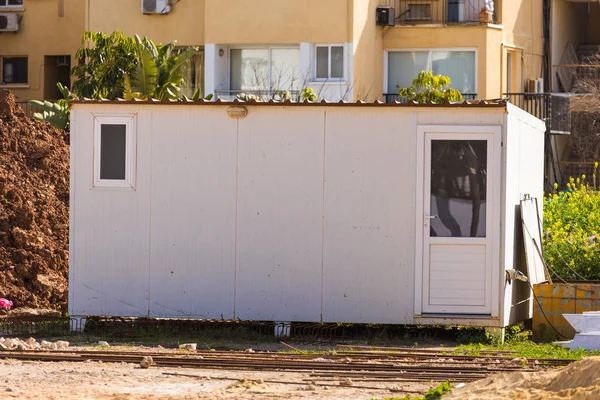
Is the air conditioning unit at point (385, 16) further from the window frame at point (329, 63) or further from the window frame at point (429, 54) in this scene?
the window frame at point (329, 63)

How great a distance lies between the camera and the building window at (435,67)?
33.3 metres

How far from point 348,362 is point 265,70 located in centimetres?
2078

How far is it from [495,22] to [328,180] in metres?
20.7

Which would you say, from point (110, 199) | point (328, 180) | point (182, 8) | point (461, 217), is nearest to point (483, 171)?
point (461, 217)

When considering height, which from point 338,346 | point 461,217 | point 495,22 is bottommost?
point 338,346

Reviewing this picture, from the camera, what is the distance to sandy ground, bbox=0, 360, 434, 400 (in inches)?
400

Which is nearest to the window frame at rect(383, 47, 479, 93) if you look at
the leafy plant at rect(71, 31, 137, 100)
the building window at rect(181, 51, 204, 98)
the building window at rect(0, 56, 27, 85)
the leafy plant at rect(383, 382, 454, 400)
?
the building window at rect(181, 51, 204, 98)

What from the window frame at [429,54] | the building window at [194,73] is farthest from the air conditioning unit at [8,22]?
the window frame at [429,54]

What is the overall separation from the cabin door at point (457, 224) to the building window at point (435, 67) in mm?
19239

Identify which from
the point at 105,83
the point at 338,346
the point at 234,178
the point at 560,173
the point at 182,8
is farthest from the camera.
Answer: the point at 560,173

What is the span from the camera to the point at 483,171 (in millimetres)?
14195

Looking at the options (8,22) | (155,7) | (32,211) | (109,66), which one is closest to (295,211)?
(32,211)

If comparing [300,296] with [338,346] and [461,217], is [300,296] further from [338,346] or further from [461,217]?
[461,217]

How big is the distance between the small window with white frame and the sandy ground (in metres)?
3.41
